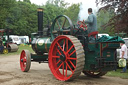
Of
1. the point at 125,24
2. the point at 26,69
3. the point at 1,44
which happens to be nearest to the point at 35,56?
the point at 26,69

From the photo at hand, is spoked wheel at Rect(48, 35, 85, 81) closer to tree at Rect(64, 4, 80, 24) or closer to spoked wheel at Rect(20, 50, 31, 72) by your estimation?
spoked wheel at Rect(20, 50, 31, 72)

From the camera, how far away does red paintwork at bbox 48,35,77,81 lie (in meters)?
5.95

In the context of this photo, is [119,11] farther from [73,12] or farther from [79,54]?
[73,12]

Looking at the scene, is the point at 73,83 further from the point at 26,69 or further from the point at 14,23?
the point at 14,23

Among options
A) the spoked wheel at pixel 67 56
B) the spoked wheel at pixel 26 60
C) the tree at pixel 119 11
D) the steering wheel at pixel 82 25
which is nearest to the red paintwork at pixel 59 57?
the spoked wheel at pixel 67 56

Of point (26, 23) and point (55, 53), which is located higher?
point (26, 23)

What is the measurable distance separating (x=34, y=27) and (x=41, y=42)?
37081 millimetres

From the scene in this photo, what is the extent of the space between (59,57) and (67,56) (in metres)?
0.39

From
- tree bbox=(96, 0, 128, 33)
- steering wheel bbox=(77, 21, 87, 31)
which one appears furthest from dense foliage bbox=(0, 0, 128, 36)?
steering wheel bbox=(77, 21, 87, 31)

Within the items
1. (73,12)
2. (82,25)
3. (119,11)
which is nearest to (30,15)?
(73,12)

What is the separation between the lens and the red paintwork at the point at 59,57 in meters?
5.95

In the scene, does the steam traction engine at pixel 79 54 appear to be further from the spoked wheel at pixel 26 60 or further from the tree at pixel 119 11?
the tree at pixel 119 11

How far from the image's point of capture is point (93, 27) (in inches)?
Result: 245

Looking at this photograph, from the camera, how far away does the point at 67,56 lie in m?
6.00
